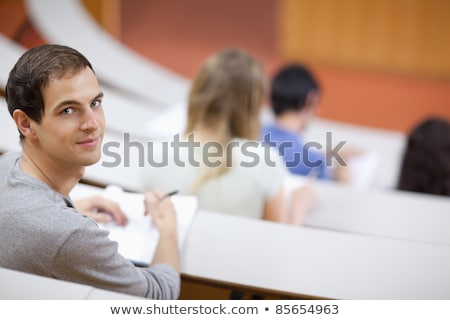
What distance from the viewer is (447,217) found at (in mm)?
1383

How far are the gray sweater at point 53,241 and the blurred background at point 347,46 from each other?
9.48 ft

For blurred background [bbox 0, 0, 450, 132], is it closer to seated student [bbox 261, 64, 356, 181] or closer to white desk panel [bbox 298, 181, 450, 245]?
seated student [bbox 261, 64, 356, 181]

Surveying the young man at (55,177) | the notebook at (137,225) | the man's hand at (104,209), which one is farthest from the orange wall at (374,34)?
the young man at (55,177)

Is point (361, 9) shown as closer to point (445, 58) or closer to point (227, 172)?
point (445, 58)

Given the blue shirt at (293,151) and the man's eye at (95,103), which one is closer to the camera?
the man's eye at (95,103)

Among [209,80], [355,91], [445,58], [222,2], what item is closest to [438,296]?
[209,80]

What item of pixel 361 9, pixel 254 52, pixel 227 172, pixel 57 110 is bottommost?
pixel 227 172

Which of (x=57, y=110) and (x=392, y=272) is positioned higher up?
(x=57, y=110)

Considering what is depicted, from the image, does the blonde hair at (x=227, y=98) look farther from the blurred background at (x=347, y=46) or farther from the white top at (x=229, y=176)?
the blurred background at (x=347, y=46)

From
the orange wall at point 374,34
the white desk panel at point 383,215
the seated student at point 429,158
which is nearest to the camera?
the white desk panel at point 383,215

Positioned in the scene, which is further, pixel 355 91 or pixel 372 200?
Result: pixel 355 91

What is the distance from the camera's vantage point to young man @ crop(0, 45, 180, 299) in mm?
827

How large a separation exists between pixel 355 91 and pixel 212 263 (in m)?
3.00

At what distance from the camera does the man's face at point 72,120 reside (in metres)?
0.83
